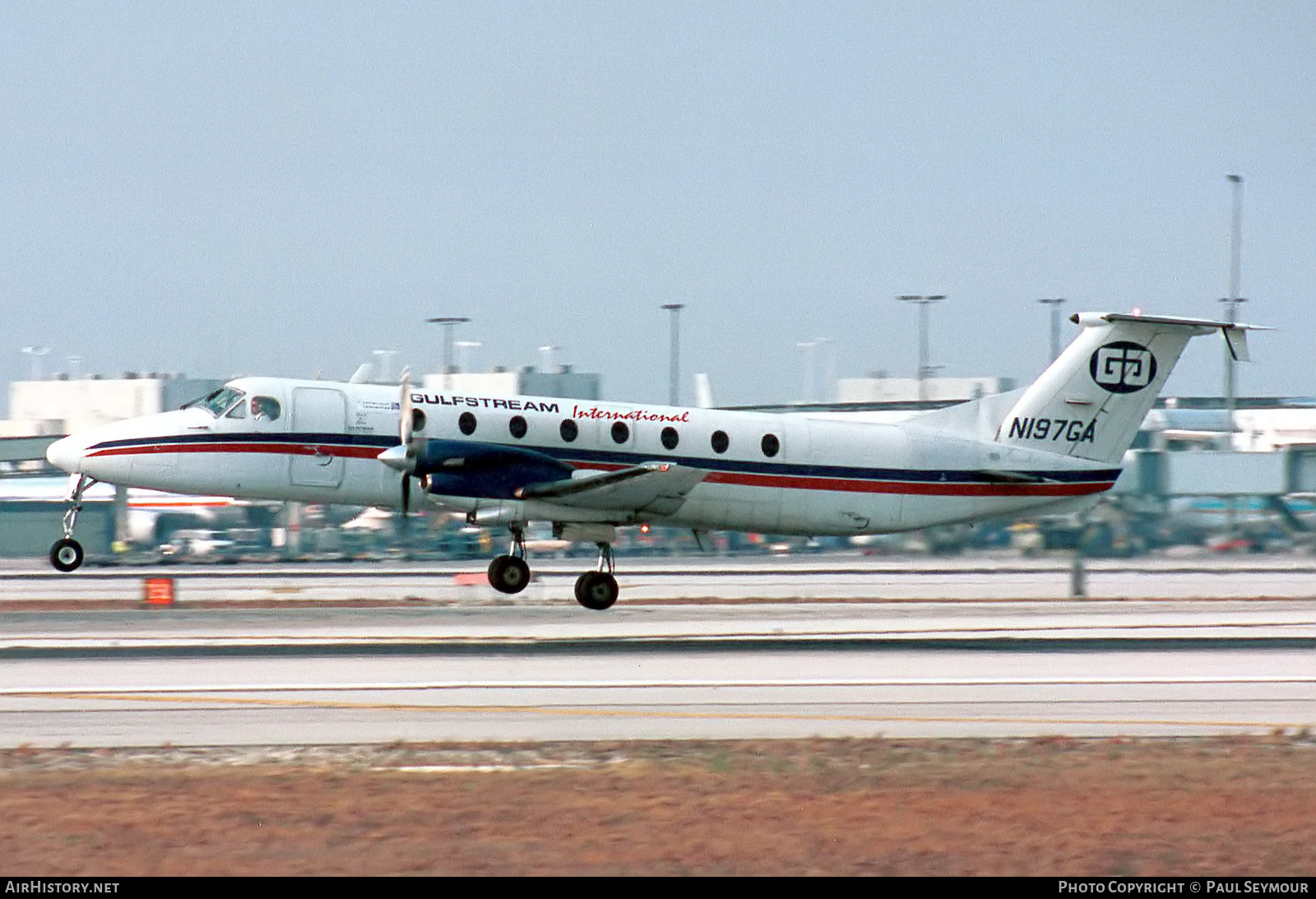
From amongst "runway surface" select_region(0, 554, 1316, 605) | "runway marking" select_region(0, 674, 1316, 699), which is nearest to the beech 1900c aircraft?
"runway marking" select_region(0, 674, 1316, 699)

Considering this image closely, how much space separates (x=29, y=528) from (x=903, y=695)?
176 feet

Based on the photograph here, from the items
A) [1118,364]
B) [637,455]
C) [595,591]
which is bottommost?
[595,591]

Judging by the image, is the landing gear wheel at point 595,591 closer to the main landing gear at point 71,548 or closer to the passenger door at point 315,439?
the passenger door at point 315,439

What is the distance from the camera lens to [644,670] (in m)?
21.7

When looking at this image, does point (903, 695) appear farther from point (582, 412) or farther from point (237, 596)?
point (237, 596)

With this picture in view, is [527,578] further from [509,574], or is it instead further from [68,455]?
[68,455]

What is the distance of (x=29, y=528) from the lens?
62.9 metres

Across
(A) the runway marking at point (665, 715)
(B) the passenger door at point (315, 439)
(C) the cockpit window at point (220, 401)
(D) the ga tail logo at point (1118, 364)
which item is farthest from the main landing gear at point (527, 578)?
(D) the ga tail logo at point (1118, 364)

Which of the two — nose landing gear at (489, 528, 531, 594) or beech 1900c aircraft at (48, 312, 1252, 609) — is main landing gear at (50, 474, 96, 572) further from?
nose landing gear at (489, 528, 531, 594)

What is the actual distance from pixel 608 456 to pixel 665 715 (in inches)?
384

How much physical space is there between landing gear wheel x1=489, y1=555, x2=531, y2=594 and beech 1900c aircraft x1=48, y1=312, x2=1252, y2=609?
0.03 meters

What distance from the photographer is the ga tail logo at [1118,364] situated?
29547mm

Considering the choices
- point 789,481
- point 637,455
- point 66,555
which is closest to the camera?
point 66,555

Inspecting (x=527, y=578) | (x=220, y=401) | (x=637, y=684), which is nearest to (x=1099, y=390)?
(x=527, y=578)
